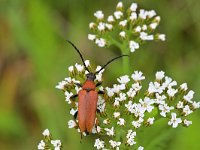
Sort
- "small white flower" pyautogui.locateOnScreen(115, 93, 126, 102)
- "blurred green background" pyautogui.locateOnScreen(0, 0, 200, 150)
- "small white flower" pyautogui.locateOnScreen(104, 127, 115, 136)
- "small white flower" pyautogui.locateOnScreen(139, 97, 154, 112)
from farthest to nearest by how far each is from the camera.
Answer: "blurred green background" pyautogui.locateOnScreen(0, 0, 200, 150), "small white flower" pyautogui.locateOnScreen(115, 93, 126, 102), "small white flower" pyautogui.locateOnScreen(139, 97, 154, 112), "small white flower" pyautogui.locateOnScreen(104, 127, 115, 136)

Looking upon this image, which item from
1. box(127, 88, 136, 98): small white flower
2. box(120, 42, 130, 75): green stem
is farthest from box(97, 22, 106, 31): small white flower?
box(127, 88, 136, 98): small white flower

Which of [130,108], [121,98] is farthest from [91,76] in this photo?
[130,108]

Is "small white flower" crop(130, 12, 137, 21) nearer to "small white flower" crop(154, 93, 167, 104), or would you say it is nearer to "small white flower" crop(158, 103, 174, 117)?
"small white flower" crop(154, 93, 167, 104)

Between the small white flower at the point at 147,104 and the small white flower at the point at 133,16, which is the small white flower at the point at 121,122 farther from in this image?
the small white flower at the point at 133,16

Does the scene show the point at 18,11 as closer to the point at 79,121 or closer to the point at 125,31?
the point at 125,31

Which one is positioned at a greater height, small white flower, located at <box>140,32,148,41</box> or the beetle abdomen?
small white flower, located at <box>140,32,148,41</box>

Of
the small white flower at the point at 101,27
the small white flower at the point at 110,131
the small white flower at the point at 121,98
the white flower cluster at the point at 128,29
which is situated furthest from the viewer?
the small white flower at the point at 101,27

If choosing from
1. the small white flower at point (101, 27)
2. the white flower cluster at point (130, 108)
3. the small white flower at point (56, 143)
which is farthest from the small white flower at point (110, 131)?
the small white flower at point (101, 27)
